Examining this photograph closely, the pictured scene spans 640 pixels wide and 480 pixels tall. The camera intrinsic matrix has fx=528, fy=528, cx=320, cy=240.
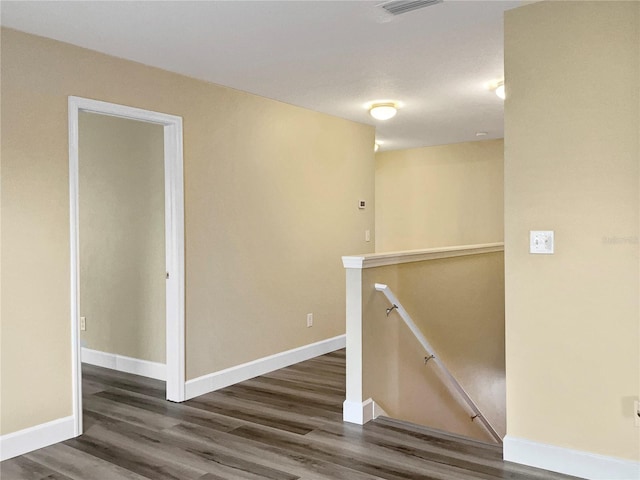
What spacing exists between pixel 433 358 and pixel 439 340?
1.52 ft

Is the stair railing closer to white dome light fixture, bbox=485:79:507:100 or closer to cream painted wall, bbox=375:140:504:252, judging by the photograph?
white dome light fixture, bbox=485:79:507:100

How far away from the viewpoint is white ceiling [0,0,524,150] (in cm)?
271

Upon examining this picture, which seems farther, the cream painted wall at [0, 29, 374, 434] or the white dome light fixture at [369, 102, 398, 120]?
the white dome light fixture at [369, 102, 398, 120]

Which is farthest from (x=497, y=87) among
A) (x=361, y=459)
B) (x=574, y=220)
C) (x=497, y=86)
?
(x=361, y=459)

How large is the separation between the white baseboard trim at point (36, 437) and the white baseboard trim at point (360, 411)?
1712 mm

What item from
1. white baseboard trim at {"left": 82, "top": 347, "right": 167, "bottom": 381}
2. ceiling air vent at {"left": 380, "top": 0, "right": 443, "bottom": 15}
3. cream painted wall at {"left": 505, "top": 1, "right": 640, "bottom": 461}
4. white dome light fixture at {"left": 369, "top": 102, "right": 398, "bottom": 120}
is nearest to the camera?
cream painted wall at {"left": 505, "top": 1, "right": 640, "bottom": 461}

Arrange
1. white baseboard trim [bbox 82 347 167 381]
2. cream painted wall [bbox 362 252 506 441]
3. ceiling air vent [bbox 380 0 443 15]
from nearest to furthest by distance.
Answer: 1. ceiling air vent [bbox 380 0 443 15]
2. cream painted wall [bbox 362 252 506 441]
3. white baseboard trim [bbox 82 347 167 381]

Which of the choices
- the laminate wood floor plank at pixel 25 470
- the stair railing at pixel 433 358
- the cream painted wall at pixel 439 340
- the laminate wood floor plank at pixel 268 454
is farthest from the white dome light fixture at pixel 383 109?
the laminate wood floor plank at pixel 25 470

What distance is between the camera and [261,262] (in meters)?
4.63

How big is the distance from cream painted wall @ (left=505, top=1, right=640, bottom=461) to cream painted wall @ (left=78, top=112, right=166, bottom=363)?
2.92 metres

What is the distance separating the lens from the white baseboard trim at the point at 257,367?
4.04 m

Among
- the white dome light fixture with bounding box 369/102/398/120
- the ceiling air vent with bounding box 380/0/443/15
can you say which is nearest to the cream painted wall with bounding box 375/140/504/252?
the white dome light fixture with bounding box 369/102/398/120

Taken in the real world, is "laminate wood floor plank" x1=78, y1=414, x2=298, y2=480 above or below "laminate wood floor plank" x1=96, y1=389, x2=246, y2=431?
below

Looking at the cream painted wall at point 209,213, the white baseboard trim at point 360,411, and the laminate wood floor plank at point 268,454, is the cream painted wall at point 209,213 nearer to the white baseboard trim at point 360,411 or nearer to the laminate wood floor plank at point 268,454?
the laminate wood floor plank at point 268,454
